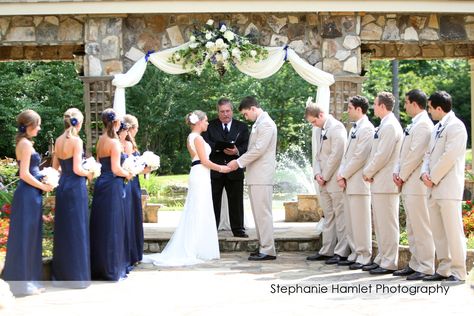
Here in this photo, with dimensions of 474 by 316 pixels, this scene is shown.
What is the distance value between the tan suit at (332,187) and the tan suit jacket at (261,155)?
622mm

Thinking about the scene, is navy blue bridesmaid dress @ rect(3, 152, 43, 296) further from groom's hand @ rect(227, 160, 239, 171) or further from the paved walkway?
groom's hand @ rect(227, 160, 239, 171)

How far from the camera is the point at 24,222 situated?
7855mm

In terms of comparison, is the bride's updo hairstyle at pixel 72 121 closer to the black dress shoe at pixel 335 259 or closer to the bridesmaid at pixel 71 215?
the bridesmaid at pixel 71 215

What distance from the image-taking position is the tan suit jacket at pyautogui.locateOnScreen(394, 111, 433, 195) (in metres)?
8.34

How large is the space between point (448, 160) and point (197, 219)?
12.6 feet

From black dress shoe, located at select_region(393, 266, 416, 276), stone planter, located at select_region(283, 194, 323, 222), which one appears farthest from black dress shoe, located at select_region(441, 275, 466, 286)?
stone planter, located at select_region(283, 194, 323, 222)

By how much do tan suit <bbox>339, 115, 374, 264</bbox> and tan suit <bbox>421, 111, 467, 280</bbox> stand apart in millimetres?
1334

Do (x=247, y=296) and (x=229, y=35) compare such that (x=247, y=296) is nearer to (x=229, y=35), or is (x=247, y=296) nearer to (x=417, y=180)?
(x=417, y=180)

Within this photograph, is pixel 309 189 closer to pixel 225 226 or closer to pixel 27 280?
pixel 225 226

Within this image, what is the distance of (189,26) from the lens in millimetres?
12047

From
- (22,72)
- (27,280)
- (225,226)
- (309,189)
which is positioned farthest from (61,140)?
(22,72)

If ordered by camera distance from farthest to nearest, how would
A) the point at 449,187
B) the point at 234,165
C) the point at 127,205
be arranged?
the point at 234,165 → the point at 127,205 → the point at 449,187

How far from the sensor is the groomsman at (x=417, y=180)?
835 cm

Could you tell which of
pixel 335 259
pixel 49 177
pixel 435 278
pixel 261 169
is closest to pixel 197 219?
pixel 261 169
